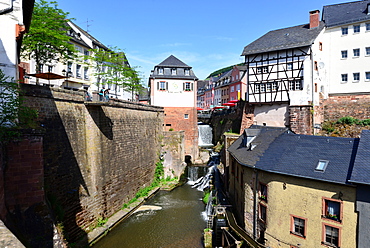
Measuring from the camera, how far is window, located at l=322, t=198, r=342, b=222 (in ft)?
31.1

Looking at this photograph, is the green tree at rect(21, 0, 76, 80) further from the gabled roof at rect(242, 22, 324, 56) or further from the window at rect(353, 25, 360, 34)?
the window at rect(353, 25, 360, 34)

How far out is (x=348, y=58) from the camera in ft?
79.2

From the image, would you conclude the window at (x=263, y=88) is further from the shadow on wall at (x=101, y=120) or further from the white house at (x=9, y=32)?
the white house at (x=9, y=32)

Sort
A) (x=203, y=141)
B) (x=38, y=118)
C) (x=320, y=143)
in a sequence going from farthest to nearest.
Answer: (x=203, y=141)
(x=320, y=143)
(x=38, y=118)

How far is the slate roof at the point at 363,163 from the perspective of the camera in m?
8.78

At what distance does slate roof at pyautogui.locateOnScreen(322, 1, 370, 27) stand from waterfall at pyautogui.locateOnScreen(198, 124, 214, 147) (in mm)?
20878

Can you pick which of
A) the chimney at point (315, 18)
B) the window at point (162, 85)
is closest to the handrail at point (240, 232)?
the window at point (162, 85)

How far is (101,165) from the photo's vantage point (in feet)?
48.3

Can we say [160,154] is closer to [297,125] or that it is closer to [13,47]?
[297,125]

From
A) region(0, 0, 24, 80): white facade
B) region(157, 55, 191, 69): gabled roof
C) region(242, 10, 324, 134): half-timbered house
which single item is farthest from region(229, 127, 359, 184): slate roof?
region(157, 55, 191, 69): gabled roof

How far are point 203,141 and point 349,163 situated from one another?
28048 millimetres

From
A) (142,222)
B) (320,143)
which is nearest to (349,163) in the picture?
(320,143)

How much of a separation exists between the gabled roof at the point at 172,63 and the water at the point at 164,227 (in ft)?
55.9

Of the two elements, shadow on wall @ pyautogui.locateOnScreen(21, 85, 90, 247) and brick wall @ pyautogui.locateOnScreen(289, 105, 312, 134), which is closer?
shadow on wall @ pyautogui.locateOnScreen(21, 85, 90, 247)
